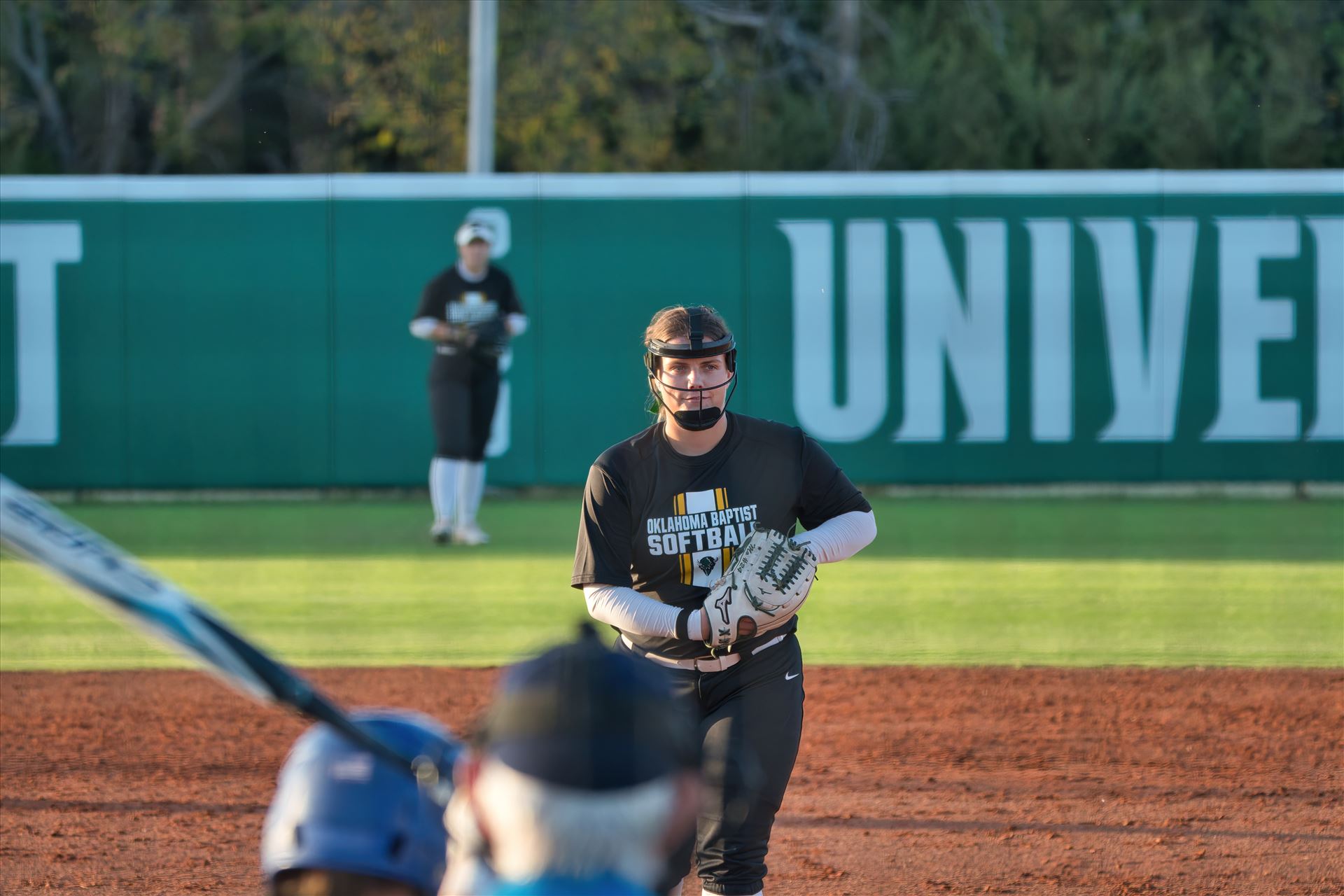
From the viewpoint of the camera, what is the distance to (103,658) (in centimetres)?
923

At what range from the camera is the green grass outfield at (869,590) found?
30.2ft

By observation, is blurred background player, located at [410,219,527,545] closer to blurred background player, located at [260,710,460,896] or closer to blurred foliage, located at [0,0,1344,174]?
blurred background player, located at [260,710,460,896]

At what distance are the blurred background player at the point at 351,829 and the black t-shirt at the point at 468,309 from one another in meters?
10.7

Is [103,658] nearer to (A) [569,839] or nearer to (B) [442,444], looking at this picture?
(B) [442,444]

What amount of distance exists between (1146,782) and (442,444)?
7.11m

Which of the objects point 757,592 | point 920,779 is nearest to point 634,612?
point 757,592

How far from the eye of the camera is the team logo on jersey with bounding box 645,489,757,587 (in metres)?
4.29

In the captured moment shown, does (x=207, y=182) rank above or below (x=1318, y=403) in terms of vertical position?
above

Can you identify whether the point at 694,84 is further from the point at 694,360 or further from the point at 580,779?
the point at 580,779

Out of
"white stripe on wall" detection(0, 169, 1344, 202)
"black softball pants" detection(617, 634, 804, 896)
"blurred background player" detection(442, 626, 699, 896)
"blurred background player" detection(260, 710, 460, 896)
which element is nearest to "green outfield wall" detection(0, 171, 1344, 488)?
"white stripe on wall" detection(0, 169, 1344, 202)

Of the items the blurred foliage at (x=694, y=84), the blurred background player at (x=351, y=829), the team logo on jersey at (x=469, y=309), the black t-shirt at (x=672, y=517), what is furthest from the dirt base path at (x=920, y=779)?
the blurred foliage at (x=694, y=84)

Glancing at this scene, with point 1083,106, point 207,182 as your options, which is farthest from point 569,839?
point 1083,106

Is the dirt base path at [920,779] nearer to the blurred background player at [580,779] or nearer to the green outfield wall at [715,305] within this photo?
the blurred background player at [580,779]

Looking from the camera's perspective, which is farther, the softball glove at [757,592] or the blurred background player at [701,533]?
the blurred background player at [701,533]
